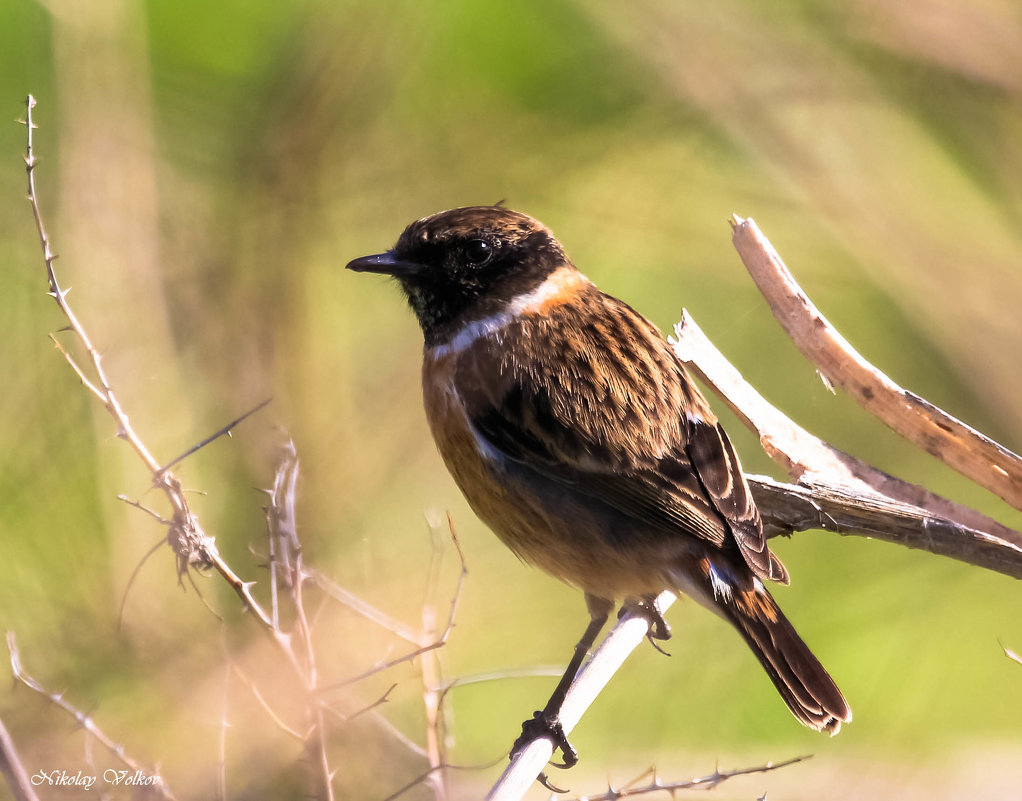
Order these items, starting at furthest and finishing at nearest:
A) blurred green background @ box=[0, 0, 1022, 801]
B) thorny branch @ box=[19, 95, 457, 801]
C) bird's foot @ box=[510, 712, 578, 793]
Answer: blurred green background @ box=[0, 0, 1022, 801] → bird's foot @ box=[510, 712, 578, 793] → thorny branch @ box=[19, 95, 457, 801]

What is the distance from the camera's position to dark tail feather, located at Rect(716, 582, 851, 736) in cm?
299

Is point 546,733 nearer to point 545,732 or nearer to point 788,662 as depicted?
point 545,732

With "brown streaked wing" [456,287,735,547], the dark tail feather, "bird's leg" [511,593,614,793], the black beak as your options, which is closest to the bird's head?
the black beak

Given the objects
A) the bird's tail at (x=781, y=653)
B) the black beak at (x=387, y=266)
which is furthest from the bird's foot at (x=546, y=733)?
the black beak at (x=387, y=266)

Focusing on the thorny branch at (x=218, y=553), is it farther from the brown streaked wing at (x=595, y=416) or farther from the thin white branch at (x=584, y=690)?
the brown streaked wing at (x=595, y=416)

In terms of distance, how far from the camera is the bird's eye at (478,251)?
3.45m

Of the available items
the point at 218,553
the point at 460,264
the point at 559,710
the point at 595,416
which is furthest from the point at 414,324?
the point at 218,553

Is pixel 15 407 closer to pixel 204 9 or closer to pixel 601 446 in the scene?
pixel 204 9

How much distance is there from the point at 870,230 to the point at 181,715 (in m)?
3.23

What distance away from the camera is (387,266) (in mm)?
3439

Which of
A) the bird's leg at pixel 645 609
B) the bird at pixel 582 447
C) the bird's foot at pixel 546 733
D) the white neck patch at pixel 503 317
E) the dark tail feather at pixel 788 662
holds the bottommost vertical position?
the dark tail feather at pixel 788 662

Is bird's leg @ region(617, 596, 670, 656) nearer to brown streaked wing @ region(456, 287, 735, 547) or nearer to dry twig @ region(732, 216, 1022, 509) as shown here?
brown streaked wing @ region(456, 287, 735, 547)

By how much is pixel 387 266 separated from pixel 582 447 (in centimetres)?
86

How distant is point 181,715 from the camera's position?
3.50 m
